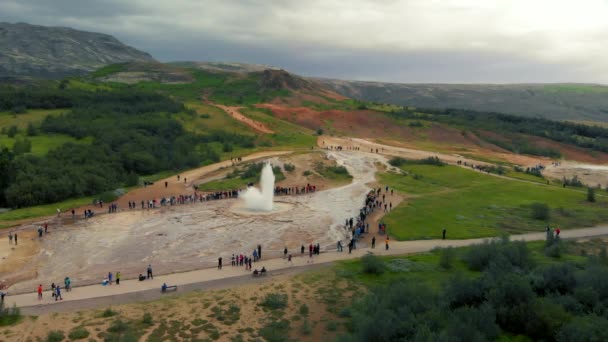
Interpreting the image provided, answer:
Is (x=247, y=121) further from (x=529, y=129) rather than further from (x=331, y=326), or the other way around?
(x=331, y=326)

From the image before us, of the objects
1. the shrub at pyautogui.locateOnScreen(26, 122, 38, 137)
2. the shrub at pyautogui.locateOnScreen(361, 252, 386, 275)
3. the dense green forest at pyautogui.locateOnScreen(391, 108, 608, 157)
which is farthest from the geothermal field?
the dense green forest at pyautogui.locateOnScreen(391, 108, 608, 157)

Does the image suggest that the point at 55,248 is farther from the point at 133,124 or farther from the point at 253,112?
the point at 253,112

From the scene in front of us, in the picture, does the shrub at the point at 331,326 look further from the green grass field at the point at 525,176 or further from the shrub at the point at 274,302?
the green grass field at the point at 525,176

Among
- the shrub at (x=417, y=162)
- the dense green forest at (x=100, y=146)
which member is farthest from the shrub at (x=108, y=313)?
the shrub at (x=417, y=162)

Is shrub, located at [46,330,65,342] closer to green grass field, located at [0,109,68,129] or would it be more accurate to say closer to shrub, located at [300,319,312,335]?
shrub, located at [300,319,312,335]

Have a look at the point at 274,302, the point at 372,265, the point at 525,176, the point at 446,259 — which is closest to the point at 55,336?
the point at 274,302

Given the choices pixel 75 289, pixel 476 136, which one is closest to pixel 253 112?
pixel 476 136
